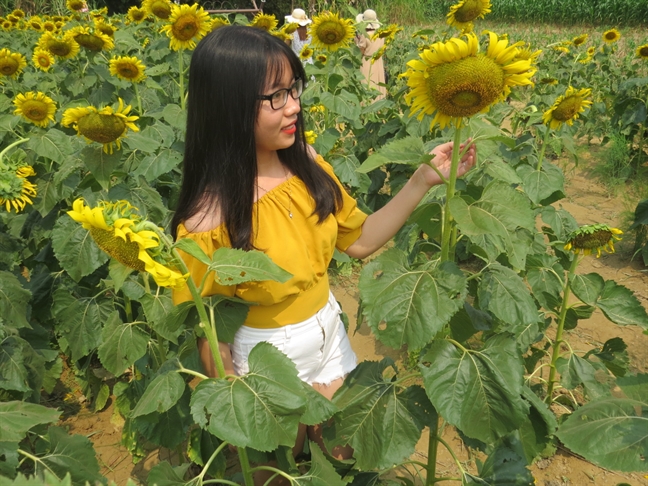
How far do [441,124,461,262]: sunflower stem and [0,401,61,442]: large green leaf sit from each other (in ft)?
2.92

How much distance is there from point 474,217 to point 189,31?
7.24 feet

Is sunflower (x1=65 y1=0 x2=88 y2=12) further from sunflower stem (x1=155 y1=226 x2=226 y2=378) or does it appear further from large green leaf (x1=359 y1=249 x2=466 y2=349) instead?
large green leaf (x1=359 y1=249 x2=466 y2=349)

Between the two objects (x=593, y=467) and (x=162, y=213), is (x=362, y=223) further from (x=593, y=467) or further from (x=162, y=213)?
(x=593, y=467)

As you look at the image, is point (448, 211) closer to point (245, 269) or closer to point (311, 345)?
point (245, 269)

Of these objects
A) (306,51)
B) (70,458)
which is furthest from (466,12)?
(70,458)

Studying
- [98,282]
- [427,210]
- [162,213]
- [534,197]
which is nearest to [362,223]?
[427,210]

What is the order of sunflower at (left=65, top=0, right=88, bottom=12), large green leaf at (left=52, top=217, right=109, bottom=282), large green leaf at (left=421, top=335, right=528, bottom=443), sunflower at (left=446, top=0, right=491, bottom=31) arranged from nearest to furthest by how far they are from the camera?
large green leaf at (left=421, top=335, right=528, bottom=443)
large green leaf at (left=52, top=217, right=109, bottom=282)
sunflower at (left=446, top=0, right=491, bottom=31)
sunflower at (left=65, top=0, right=88, bottom=12)

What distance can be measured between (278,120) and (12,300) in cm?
114

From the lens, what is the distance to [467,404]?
125 cm

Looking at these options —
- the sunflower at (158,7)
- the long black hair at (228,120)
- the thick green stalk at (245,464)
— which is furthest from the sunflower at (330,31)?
the thick green stalk at (245,464)

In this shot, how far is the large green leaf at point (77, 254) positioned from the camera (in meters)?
1.92

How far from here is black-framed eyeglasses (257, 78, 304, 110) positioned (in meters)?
1.44

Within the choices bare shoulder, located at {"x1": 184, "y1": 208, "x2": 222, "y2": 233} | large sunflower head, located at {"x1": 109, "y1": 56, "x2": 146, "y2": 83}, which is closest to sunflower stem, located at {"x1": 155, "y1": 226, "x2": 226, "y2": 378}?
bare shoulder, located at {"x1": 184, "y1": 208, "x2": 222, "y2": 233}

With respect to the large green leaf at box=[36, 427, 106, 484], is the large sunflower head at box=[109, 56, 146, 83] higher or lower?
higher
